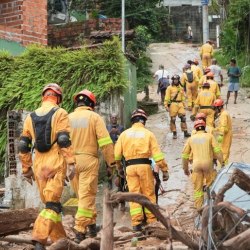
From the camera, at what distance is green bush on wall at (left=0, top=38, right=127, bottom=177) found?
15.1 m

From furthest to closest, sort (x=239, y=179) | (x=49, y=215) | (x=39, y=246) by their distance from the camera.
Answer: (x=49, y=215), (x=39, y=246), (x=239, y=179)

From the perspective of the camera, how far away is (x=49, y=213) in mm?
7555

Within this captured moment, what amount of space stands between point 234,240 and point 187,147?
6.82 meters

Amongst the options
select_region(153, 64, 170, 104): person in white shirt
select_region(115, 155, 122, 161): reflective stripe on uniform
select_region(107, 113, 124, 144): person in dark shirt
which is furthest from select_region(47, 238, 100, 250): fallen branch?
select_region(153, 64, 170, 104): person in white shirt

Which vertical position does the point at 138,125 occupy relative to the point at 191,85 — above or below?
below

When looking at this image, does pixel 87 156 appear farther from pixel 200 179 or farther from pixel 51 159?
pixel 200 179

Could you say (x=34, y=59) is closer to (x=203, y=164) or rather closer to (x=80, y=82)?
(x=80, y=82)

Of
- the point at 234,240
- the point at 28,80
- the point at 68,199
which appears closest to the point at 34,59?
the point at 28,80

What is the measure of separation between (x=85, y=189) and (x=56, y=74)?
7.19m

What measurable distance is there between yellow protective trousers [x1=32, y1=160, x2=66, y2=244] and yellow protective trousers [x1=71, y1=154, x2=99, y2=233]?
81cm

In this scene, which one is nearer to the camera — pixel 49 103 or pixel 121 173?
pixel 49 103

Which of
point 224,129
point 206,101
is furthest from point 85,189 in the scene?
point 206,101

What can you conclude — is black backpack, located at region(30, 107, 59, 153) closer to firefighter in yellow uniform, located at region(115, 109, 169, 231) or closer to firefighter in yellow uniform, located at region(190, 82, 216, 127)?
firefighter in yellow uniform, located at region(115, 109, 169, 231)

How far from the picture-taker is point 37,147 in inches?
309
